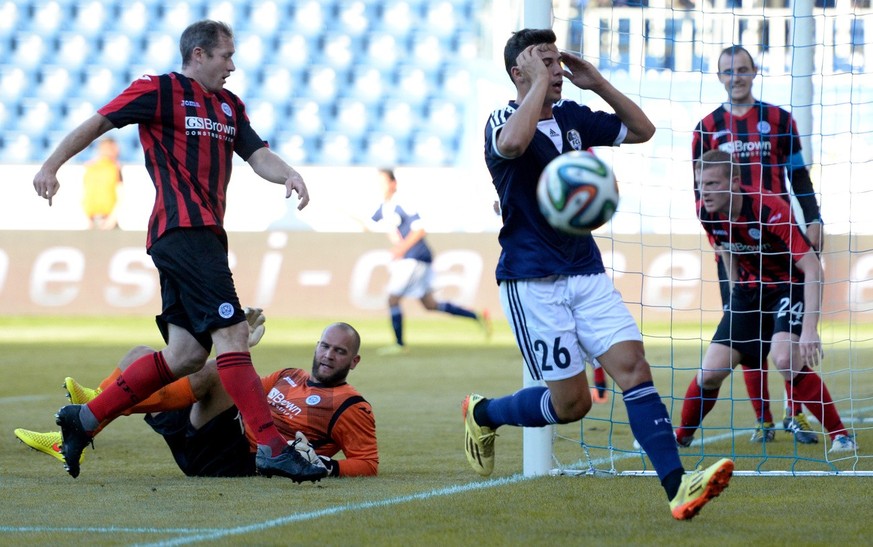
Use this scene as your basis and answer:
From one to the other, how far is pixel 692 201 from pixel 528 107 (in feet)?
39.3

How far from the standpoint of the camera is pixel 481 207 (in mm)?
17516

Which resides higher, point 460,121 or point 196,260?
point 460,121

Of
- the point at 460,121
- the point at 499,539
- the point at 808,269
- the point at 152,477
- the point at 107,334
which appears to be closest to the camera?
the point at 499,539

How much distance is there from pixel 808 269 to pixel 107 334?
1034cm

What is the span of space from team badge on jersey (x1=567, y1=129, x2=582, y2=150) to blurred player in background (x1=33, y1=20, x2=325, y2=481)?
1.16 meters

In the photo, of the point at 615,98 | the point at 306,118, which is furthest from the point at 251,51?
the point at 615,98

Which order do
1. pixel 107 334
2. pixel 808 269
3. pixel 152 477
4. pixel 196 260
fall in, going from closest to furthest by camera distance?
pixel 196 260 → pixel 152 477 → pixel 808 269 → pixel 107 334

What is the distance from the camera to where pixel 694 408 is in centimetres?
642

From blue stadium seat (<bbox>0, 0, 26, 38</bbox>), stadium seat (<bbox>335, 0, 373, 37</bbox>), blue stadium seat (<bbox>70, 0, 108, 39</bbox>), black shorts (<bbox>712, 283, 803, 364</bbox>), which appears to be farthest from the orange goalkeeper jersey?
blue stadium seat (<bbox>0, 0, 26, 38</bbox>)

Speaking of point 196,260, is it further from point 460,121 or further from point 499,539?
point 460,121

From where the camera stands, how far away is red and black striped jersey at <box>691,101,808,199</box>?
666 cm

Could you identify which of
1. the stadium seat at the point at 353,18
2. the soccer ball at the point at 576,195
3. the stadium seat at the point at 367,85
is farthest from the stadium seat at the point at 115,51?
the soccer ball at the point at 576,195

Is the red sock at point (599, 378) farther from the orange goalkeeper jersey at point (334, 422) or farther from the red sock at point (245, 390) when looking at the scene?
the red sock at point (245, 390)

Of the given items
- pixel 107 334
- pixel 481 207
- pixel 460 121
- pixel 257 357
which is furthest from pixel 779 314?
pixel 460 121
